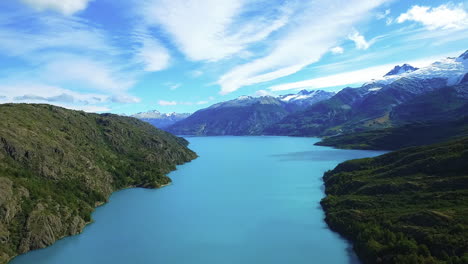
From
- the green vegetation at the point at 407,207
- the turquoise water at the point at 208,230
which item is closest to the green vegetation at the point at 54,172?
the turquoise water at the point at 208,230

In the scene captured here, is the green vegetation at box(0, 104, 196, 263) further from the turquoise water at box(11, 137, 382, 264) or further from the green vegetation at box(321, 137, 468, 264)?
the green vegetation at box(321, 137, 468, 264)

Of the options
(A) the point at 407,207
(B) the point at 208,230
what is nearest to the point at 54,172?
(B) the point at 208,230

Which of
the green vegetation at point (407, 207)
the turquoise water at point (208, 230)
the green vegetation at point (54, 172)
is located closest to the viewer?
the green vegetation at point (407, 207)

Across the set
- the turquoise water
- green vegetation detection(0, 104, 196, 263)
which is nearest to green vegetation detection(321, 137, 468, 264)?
the turquoise water

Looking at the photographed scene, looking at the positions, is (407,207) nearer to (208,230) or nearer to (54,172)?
(208,230)

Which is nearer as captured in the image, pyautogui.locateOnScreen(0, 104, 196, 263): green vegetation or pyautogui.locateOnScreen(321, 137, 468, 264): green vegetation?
pyautogui.locateOnScreen(321, 137, 468, 264): green vegetation

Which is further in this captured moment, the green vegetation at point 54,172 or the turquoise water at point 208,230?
the green vegetation at point 54,172

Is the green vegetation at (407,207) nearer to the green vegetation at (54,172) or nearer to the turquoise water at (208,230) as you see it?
the turquoise water at (208,230)
